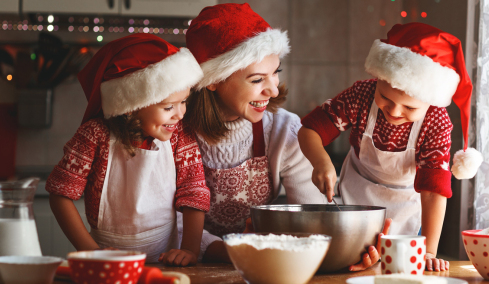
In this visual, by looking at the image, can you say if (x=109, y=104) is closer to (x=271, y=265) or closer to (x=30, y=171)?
(x=271, y=265)

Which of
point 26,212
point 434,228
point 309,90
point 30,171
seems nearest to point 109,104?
point 26,212

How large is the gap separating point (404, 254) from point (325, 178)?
1.02ft

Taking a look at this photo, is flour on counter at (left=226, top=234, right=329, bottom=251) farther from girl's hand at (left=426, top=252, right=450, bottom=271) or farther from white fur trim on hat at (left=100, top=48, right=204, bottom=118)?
white fur trim on hat at (left=100, top=48, right=204, bottom=118)

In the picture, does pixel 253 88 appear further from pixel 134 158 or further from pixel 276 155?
pixel 134 158

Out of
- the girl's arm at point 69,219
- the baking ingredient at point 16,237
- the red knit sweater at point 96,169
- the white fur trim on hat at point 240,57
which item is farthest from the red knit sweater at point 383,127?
the baking ingredient at point 16,237

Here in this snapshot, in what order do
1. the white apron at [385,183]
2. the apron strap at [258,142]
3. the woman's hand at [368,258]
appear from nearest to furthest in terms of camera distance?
the woman's hand at [368,258] < the white apron at [385,183] < the apron strap at [258,142]

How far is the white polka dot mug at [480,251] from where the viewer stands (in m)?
0.75

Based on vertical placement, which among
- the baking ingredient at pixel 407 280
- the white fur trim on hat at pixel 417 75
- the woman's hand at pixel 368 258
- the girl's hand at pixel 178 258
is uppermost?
the white fur trim on hat at pixel 417 75

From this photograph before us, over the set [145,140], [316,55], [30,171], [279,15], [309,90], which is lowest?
[30,171]

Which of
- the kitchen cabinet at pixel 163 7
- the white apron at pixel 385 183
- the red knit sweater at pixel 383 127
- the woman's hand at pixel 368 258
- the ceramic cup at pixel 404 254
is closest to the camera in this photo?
the ceramic cup at pixel 404 254

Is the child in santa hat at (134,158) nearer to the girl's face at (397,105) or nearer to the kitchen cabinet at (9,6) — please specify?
the girl's face at (397,105)

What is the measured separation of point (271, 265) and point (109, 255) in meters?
0.23

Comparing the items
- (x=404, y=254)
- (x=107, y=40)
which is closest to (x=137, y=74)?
(x=404, y=254)

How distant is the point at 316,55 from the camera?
281 cm
